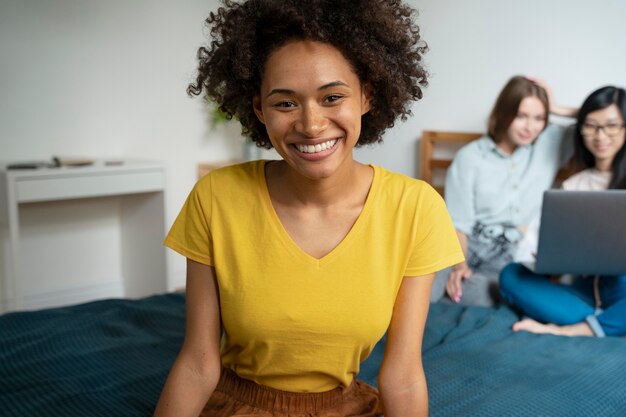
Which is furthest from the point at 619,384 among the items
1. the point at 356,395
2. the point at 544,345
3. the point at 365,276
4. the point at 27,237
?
the point at 27,237

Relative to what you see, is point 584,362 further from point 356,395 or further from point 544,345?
point 356,395

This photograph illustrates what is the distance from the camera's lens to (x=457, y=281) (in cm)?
263

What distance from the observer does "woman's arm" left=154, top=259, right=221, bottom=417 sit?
45.0 inches

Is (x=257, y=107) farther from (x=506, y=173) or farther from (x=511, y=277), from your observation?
(x=506, y=173)

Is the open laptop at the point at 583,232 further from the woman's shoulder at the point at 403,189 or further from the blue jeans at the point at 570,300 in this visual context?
the woman's shoulder at the point at 403,189

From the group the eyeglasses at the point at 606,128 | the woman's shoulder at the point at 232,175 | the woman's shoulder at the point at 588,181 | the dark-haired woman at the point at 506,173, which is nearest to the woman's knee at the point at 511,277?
the dark-haired woman at the point at 506,173

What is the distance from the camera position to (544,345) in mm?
1991

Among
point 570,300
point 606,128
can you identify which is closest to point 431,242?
point 570,300

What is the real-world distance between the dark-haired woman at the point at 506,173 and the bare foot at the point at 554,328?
552 mm

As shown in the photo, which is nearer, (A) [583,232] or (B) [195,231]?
(B) [195,231]

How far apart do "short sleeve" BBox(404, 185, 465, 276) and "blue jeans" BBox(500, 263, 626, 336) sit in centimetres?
124

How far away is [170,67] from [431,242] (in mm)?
2806

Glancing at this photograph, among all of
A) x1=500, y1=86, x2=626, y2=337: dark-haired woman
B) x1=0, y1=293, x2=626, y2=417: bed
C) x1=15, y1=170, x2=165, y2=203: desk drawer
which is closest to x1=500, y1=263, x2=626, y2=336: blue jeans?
x1=500, y1=86, x2=626, y2=337: dark-haired woman

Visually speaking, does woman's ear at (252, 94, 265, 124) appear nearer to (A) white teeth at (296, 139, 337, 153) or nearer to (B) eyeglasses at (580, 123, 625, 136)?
(A) white teeth at (296, 139, 337, 153)
